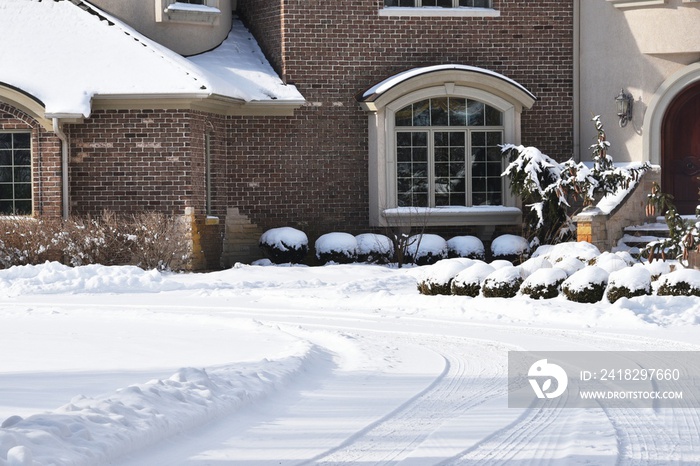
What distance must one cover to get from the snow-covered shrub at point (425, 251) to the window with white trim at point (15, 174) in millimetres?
6517

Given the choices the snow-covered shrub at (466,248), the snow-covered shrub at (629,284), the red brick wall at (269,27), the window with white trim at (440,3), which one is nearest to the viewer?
the snow-covered shrub at (629,284)

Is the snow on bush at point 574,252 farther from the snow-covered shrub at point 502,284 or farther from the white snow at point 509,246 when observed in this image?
the snow-covered shrub at point 502,284

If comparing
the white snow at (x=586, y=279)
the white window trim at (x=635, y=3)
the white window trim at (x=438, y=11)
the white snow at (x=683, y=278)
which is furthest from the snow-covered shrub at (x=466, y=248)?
the white snow at (x=683, y=278)

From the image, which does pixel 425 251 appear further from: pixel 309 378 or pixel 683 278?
pixel 309 378

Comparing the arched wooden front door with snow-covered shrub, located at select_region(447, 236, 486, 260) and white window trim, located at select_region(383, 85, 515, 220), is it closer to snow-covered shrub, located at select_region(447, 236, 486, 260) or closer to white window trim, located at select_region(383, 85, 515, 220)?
white window trim, located at select_region(383, 85, 515, 220)

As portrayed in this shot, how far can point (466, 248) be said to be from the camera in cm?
1908

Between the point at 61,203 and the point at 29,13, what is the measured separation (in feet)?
11.9

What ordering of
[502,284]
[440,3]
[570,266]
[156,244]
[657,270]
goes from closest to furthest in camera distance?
[657,270]
[502,284]
[570,266]
[156,244]
[440,3]

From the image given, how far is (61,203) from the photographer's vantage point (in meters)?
18.4

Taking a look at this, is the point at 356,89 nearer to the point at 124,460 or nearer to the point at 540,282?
the point at 540,282

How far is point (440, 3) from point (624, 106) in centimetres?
387

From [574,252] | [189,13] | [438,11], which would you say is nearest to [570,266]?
[574,252]

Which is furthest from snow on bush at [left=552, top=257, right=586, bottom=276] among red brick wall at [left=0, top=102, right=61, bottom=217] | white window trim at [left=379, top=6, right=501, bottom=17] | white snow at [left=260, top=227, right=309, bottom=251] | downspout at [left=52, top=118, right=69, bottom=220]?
red brick wall at [left=0, top=102, right=61, bottom=217]

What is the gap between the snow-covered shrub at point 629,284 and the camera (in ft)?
39.8
